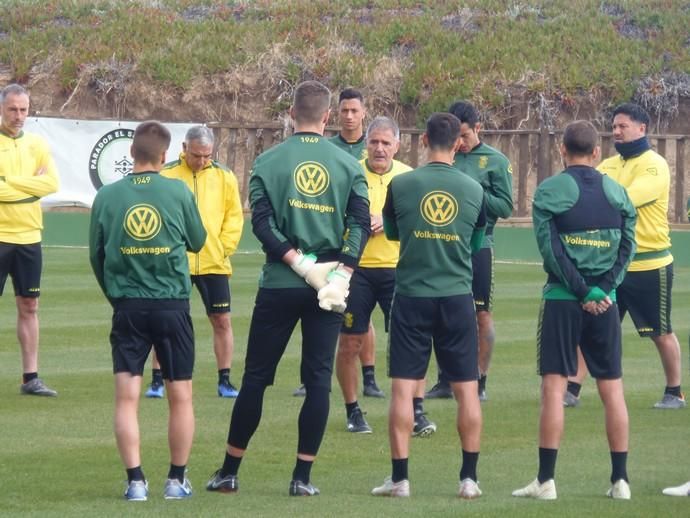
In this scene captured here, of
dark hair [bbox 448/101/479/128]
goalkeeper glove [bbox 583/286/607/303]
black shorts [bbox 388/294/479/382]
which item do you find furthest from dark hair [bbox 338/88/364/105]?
goalkeeper glove [bbox 583/286/607/303]

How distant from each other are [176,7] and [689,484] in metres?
30.5

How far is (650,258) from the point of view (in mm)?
10625

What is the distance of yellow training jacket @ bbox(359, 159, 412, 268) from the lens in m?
9.87

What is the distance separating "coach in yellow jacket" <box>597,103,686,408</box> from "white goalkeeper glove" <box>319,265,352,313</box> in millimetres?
3819

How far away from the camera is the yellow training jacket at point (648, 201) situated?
10.5 meters

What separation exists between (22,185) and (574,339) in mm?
4769

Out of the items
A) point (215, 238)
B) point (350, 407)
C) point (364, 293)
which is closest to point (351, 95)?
point (364, 293)

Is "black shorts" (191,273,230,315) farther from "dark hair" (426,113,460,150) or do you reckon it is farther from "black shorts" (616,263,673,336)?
"dark hair" (426,113,460,150)

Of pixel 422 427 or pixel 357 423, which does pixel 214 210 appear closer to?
pixel 357 423

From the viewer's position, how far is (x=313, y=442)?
7.46m

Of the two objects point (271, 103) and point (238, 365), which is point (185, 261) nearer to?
point (238, 365)

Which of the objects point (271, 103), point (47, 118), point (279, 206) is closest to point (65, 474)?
point (279, 206)

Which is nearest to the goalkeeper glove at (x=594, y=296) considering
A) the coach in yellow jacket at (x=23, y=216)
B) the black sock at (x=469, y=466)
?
the black sock at (x=469, y=466)

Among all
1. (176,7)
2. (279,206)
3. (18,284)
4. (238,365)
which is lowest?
(238,365)
